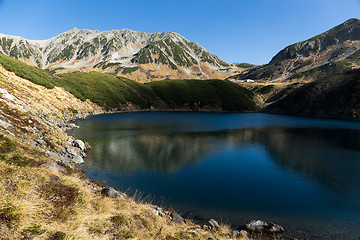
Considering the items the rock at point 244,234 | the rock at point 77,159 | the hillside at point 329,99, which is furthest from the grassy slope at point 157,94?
the rock at point 244,234

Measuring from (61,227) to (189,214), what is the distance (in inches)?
465

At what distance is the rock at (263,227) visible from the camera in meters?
15.1

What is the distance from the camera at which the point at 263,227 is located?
601 inches

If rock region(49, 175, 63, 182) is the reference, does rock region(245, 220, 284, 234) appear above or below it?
below

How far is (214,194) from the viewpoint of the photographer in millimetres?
21812

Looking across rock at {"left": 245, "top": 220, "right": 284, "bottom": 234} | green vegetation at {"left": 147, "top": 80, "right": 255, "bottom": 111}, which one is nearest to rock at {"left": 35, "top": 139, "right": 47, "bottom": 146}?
→ rock at {"left": 245, "top": 220, "right": 284, "bottom": 234}

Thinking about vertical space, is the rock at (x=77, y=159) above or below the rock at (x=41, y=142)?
below

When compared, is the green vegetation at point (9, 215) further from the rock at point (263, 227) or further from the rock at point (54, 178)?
the rock at point (263, 227)

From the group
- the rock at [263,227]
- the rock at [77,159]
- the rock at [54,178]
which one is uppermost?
the rock at [54,178]

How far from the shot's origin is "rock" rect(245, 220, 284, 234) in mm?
15133

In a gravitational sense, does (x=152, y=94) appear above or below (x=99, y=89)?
below

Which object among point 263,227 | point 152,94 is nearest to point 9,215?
point 263,227

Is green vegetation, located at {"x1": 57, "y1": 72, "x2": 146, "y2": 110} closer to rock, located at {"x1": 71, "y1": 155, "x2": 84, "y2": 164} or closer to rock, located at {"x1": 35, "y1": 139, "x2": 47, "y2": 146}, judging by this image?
rock, located at {"x1": 71, "y1": 155, "x2": 84, "y2": 164}

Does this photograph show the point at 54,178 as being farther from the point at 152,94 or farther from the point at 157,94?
the point at 157,94
